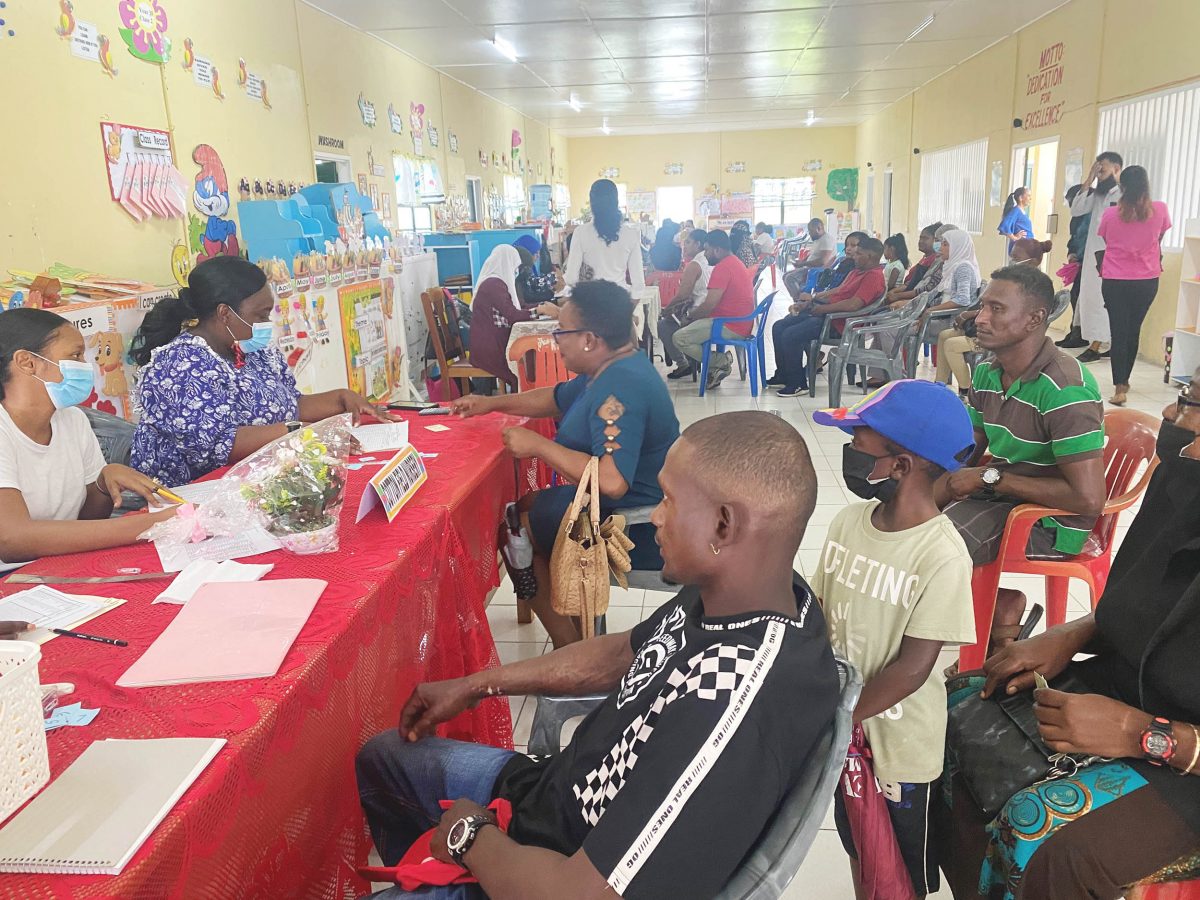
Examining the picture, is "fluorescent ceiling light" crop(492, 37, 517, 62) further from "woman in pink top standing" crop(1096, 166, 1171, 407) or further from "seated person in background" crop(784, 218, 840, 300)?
"woman in pink top standing" crop(1096, 166, 1171, 407)

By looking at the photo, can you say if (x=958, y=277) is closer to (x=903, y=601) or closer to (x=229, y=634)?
(x=903, y=601)

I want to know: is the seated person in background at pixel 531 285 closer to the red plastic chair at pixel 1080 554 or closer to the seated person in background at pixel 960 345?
the seated person in background at pixel 960 345

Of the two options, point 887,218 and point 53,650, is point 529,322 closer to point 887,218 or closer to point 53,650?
point 53,650

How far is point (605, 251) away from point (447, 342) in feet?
4.91

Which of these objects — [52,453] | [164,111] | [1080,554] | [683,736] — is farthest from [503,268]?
[683,736]

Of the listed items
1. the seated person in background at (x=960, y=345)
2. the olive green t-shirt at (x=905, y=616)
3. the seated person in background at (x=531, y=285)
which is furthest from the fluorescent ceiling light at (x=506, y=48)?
the olive green t-shirt at (x=905, y=616)

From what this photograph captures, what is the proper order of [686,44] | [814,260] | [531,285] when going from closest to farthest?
[531,285] → [686,44] → [814,260]

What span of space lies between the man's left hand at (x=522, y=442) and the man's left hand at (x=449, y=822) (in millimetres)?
1280

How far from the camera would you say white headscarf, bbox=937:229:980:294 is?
20.1 feet

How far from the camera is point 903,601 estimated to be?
1492mm

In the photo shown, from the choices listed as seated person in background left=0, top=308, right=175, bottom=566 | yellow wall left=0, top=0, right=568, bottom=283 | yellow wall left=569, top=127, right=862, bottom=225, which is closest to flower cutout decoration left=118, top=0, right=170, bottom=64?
yellow wall left=0, top=0, right=568, bottom=283

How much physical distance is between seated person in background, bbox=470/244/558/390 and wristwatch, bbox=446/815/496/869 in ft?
15.1

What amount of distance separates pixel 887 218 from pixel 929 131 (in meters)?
3.54

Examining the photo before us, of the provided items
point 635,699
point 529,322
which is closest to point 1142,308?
point 529,322
